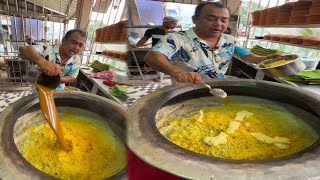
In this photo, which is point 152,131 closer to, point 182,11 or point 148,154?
point 148,154

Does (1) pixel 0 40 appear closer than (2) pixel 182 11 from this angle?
No

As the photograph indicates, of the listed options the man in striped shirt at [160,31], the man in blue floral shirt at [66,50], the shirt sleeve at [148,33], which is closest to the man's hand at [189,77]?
the man in striped shirt at [160,31]

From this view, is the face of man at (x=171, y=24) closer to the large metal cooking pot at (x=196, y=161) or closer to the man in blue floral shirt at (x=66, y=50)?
the man in blue floral shirt at (x=66, y=50)

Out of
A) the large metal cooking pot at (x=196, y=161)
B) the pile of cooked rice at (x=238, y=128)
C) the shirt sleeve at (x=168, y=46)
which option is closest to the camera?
the large metal cooking pot at (x=196, y=161)

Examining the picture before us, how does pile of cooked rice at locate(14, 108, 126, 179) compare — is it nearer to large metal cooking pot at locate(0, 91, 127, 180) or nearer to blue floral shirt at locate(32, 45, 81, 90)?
large metal cooking pot at locate(0, 91, 127, 180)

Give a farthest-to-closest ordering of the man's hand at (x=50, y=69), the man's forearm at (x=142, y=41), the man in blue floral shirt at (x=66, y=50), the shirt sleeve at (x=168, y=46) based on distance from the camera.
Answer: the man's forearm at (x=142, y=41)
the man in blue floral shirt at (x=66, y=50)
the shirt sleeve at (x=168, y=46)
the man's hand at (x=50, y=69)

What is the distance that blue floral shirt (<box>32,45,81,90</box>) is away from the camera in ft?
3.98

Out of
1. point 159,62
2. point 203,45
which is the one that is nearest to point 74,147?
point 159,62

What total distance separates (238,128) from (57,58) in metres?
1.04

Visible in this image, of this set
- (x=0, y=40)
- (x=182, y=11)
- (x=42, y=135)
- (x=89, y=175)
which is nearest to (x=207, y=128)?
(x=89, y=175)

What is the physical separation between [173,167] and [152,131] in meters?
0.07

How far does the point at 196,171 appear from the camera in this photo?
0.74ft

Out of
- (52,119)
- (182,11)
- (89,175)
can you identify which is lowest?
(89,175)

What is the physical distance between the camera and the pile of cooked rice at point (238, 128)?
1.08 feet
